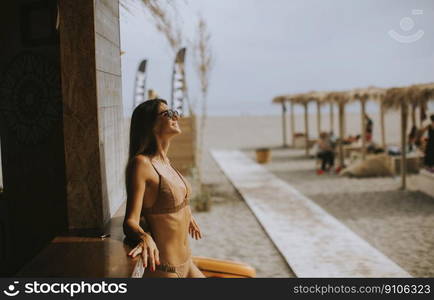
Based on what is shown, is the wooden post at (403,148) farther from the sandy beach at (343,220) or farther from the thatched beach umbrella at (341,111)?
the thatched beach umbrella at (341,111)

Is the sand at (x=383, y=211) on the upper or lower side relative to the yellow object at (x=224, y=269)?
lower

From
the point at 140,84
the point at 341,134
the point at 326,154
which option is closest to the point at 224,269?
the point at 326,154

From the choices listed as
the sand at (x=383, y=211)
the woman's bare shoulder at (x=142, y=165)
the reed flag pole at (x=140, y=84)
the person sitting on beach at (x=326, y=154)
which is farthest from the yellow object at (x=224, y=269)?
the person sitting on beach at (x=326, y=154)

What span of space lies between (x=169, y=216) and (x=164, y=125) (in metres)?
0.36

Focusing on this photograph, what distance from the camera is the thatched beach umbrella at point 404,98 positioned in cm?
848

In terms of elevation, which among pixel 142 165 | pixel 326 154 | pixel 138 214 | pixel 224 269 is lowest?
pixel 326 154

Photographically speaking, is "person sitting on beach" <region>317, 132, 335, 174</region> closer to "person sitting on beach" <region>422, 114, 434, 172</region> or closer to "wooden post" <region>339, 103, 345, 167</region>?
"wooden post" <region>339, 103, 345, 167</region>

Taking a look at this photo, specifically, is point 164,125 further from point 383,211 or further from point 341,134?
point 341,134

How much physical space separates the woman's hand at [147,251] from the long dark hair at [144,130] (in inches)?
12.7

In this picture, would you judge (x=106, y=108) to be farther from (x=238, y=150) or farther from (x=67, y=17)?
(x=238, y=150)

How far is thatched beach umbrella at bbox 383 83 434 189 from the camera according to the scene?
8.48m

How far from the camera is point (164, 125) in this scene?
1.80 m

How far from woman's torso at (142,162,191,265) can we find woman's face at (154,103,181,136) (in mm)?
139

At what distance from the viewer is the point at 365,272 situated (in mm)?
4055
